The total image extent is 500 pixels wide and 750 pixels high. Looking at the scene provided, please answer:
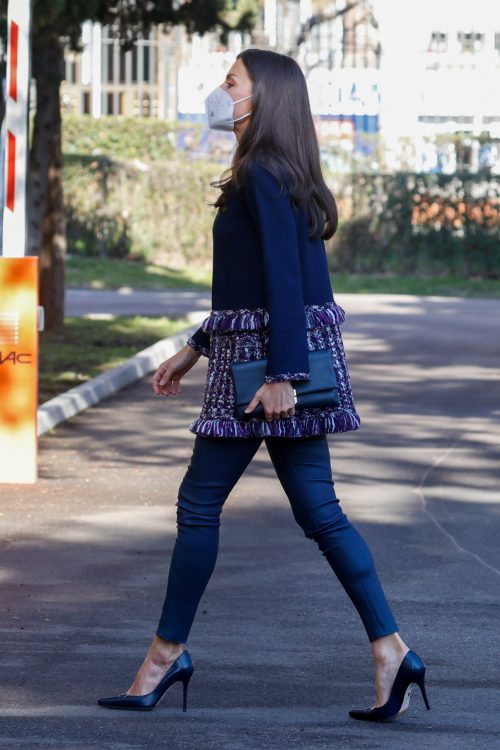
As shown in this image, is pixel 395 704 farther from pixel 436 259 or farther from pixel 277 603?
pixel 436 259

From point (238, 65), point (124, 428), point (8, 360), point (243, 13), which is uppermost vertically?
point (243, 13)

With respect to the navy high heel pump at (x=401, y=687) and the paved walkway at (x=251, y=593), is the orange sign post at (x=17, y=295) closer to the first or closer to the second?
the paved walkway at (x=251, y=593)

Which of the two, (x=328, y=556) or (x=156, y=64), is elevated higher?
(x=156, y=64)

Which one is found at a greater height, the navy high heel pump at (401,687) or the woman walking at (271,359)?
the woman walking at (271,359)

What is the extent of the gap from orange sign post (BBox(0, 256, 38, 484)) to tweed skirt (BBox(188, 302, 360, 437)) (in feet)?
12.5

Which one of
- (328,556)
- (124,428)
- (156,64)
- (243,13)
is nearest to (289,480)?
(328,556)

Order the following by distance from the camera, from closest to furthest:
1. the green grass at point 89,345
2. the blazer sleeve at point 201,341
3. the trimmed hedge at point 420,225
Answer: the blazer sleeve at point 201,341
the green grass at point 89,345
the trimmed hedge at point 420,225

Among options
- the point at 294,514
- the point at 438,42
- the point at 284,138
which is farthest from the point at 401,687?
the point at 438,42

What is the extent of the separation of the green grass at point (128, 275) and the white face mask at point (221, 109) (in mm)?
19846

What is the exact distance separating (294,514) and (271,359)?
1.59 feet

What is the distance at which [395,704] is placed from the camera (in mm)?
4242

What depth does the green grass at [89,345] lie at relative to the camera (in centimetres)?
1235

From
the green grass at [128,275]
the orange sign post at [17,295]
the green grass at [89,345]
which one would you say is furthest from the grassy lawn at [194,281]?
the orange sign post at [17,295]

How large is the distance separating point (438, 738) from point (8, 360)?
14.6 ft
